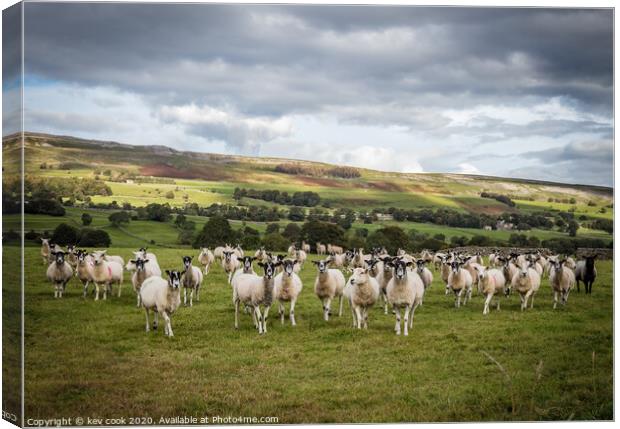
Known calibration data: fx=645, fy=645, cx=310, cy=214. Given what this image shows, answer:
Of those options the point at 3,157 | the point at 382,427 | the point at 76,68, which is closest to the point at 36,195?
the point at 3,157

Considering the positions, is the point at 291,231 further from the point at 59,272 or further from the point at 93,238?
the point at 59,272

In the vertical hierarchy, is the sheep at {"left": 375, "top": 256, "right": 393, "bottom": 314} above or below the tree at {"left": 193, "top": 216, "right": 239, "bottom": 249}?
below

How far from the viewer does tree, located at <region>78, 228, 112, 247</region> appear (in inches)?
563

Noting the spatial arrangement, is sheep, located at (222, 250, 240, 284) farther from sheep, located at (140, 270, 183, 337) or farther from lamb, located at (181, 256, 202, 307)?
sheep, located at (140, 270, 183, 337)

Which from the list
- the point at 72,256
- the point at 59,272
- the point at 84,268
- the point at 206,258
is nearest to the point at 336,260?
the point at 206,258

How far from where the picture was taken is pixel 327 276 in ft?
60.6

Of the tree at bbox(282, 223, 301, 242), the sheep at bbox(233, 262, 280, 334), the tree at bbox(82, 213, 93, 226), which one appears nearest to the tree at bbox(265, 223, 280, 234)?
the tree at bbox(282, 223, 301, 242)

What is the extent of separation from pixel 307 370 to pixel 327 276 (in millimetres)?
4964

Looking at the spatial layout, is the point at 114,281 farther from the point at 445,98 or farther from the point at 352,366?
the point at 445,98

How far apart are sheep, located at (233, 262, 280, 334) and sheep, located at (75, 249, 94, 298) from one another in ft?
12.5

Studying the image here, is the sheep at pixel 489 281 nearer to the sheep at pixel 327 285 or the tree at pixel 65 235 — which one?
the sheep at pixel 327 285

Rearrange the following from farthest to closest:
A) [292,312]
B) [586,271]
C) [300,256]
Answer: [292,312] < [300,256] < [586,271]

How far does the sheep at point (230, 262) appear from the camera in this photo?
17.0 m

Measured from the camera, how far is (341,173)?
15.6 metres
